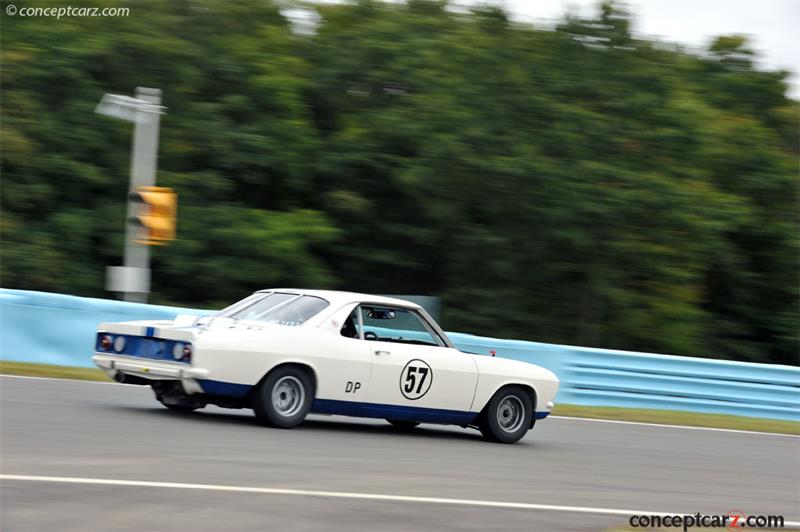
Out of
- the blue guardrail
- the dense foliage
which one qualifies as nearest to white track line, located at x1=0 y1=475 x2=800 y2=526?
the blue guardrail

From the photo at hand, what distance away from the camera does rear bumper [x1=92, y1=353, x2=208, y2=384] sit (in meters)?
8.75

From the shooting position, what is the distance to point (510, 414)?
10.8 metres

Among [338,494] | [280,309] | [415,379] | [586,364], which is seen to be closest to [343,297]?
[280,309]

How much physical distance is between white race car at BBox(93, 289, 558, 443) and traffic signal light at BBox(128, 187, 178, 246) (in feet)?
16.6

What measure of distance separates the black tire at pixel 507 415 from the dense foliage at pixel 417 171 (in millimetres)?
11789

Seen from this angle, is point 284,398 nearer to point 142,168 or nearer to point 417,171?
point 142,168

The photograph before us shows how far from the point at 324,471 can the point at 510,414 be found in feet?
12.1

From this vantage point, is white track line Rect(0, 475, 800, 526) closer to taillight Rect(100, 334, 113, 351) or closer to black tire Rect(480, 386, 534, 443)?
→ taillight Rect(100, 334, 113, 351)

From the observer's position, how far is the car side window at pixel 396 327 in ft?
32.8

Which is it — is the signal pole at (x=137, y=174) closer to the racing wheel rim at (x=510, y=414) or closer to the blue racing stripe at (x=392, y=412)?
the blue racing stripe at (x=392, y=412)

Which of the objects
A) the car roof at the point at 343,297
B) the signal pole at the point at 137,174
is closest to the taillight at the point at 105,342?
the car roof at the point at 343,297

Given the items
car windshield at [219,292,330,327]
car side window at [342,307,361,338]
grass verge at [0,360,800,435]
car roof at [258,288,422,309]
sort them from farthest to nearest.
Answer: grass verge at [0,360,800,435]
car roof at [258,288,422,309]
car side window at [342,307,361,338]
car windshield at [219,292,330,327]

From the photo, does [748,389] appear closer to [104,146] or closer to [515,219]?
[515,219]

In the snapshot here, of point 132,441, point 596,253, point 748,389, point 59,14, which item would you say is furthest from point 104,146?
point 132,441
